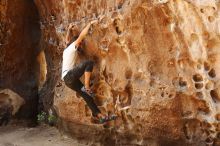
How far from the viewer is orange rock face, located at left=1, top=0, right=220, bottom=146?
6.32 meters

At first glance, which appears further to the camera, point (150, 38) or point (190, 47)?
point (150, 38)

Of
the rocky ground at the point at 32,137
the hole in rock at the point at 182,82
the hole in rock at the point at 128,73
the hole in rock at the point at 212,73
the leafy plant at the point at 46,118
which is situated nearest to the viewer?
the hole in rock at the point at 212,73

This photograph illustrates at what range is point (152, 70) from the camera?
691 cm

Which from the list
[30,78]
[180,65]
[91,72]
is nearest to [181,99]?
[180,65]

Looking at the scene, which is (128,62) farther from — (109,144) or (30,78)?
(30,78)

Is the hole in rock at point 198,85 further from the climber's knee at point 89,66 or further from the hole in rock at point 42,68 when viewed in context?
the hole in rock at point 42,68

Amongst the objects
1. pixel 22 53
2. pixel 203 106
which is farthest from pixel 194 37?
pixel 22 53

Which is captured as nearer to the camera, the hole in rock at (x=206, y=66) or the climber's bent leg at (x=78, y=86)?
the hole in rock at (x=206, y=66)

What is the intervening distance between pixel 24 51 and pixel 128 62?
412cm

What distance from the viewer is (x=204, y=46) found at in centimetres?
628

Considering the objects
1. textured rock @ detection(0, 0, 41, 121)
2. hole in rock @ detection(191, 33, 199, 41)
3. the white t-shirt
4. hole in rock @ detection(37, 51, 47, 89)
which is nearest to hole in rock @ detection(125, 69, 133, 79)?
the white t-shirt

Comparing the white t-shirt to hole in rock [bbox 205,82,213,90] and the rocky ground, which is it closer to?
the rocky ground

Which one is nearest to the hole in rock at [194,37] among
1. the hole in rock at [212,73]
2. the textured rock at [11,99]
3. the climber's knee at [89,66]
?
the hole in rock at [212,73]

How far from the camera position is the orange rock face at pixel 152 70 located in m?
6.32
